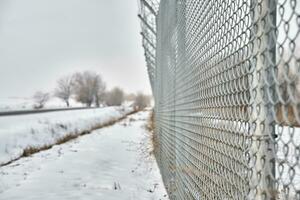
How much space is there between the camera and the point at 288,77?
928 mm

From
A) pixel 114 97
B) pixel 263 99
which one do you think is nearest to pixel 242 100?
pixel 263 99

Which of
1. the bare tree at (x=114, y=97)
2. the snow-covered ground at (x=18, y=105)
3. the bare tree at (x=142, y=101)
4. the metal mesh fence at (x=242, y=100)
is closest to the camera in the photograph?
the metal mesh fence at (x=242, y=100)

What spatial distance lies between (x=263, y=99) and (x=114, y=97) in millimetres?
108577

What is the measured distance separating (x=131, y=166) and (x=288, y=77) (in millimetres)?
Result: 7515

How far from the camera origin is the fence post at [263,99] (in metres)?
1.10

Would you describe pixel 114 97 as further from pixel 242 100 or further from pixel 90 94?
pixel 242 100

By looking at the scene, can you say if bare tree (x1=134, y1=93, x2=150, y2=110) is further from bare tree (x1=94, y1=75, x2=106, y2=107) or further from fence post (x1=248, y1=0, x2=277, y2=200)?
fence post (x1=248, y1=0, x2=277, y2=200)

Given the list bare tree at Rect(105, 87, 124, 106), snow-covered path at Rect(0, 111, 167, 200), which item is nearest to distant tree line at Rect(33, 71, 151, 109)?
bare tree at Rect(105, 87, 124, 106)

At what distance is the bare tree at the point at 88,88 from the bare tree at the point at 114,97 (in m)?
3.10

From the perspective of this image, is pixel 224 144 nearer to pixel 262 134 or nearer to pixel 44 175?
pixel 262 134

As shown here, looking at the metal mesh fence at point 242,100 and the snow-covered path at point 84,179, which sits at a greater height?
the metal mesh fence at point 242,100

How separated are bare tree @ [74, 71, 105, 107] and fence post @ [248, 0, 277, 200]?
329 ft

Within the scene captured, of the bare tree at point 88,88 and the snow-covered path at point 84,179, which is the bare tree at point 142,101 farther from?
the snow-covered path at point 84,179

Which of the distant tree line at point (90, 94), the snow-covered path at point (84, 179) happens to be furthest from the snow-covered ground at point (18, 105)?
the snow-covered path at point (84, 179)
